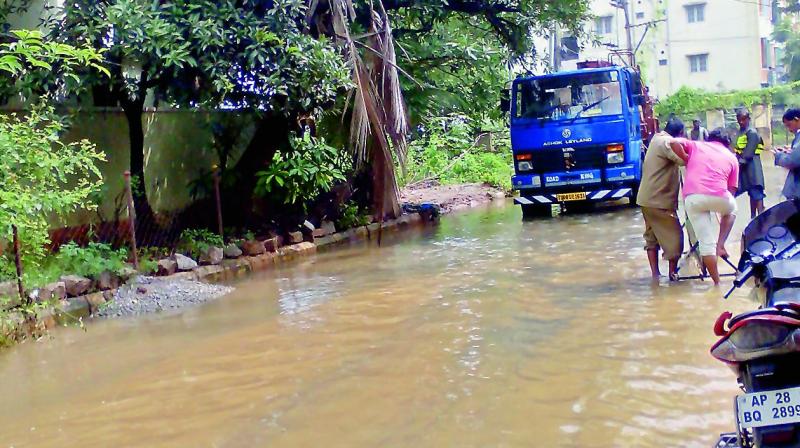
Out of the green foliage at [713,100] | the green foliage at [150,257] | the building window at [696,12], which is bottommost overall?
the green foliage at [150,257]

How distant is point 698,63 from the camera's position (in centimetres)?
4594

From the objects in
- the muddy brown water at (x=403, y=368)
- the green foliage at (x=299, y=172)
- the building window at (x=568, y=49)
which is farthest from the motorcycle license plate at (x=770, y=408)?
the building window at (x=568, y=49)

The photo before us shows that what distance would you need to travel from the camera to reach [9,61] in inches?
271

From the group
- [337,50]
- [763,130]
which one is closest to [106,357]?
[337,50]

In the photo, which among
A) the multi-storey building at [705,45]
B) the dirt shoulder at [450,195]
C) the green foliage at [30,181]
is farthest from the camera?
the multi-storey building at [705,45]

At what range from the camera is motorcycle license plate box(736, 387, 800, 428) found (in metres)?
2.90

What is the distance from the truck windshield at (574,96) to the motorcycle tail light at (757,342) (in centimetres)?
1237

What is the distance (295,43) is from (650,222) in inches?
204

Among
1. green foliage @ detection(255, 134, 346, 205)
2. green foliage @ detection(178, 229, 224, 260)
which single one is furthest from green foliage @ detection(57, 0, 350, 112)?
green foliage @ detection(178, 229, 224, 260)

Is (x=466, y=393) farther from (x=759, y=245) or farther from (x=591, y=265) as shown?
(x=591, y=265)

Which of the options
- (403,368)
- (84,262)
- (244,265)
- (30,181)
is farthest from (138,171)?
(403,368)

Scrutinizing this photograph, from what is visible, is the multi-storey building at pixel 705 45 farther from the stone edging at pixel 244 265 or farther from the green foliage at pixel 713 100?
the stone edging at pixel 244 265

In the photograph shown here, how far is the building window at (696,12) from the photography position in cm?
4547

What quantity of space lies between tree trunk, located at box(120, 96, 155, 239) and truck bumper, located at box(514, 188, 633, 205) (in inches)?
273
